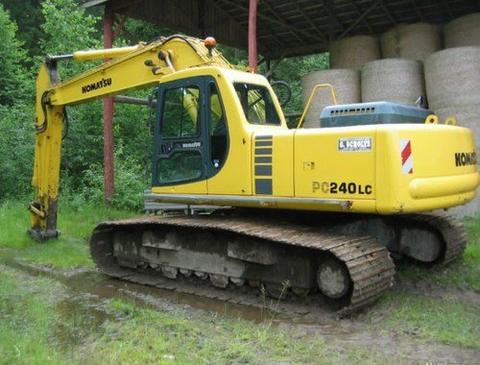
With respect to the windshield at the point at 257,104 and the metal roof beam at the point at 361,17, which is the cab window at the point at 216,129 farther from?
the metal roof beam at the point at 361,17

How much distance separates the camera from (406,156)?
5.17m

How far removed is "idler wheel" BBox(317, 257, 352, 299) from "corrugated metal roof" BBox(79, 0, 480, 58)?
26.2 feet

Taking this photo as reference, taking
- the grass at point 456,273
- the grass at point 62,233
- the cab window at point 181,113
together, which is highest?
the cab window at point 181,113

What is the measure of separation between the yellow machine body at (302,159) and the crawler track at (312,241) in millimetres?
264

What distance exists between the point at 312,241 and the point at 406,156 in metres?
1.13

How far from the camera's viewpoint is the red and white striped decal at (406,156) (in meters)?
5.15

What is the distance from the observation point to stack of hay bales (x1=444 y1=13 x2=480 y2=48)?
406 inches

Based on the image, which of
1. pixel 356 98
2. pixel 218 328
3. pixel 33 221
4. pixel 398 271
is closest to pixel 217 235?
pixel 218 328

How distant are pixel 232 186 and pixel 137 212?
6043 mm

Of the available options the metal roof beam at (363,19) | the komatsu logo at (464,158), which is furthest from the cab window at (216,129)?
the metal roof beam at (363,19)

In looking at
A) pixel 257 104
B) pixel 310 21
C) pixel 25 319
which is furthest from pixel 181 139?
pixel 310 21

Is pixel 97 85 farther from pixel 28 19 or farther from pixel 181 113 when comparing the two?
pixel 28 19

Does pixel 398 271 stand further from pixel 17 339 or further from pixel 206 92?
pixel 17 339

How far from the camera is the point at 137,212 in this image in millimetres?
11820
